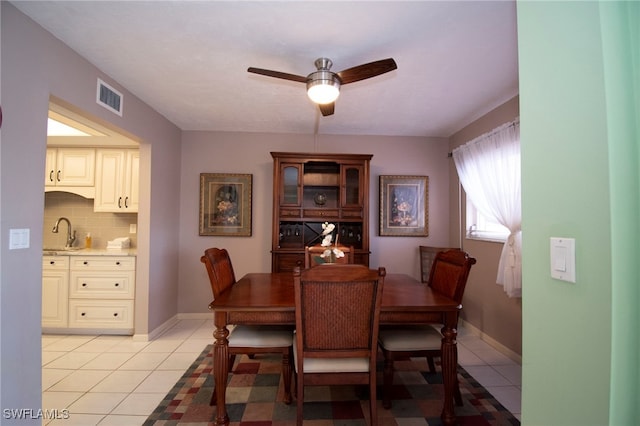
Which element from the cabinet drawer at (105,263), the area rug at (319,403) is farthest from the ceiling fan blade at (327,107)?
the cabinet drawer at (105,263)

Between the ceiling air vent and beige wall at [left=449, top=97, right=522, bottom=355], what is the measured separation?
11.6 ft

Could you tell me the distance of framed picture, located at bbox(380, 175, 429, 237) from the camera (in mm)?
3852

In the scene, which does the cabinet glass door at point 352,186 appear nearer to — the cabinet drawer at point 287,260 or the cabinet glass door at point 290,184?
the cabinet glass door at point 290,184

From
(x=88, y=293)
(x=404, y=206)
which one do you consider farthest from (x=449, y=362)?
(x=88, y=293)

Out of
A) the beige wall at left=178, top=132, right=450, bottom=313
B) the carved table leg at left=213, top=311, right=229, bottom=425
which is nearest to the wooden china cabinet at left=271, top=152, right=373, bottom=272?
the beige wall at left=178, top=132, right=450, bottom=313

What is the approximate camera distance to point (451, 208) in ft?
12.7

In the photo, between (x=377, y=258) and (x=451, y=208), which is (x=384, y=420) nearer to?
(x=377, y=258)

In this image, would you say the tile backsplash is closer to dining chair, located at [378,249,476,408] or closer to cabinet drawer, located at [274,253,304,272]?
cabinet drawer, located at [274,253,304,272]

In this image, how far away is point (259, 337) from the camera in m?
1.91

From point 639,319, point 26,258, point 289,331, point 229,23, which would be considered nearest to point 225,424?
point 289,331

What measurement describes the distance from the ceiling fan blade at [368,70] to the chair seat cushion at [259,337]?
1777 mm

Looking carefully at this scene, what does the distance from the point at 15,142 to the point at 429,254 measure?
3.85 meters

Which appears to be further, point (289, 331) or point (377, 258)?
point (377, 258)

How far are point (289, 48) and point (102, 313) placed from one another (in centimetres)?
329
